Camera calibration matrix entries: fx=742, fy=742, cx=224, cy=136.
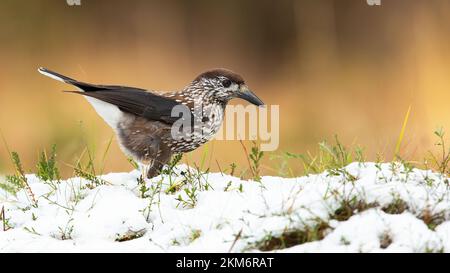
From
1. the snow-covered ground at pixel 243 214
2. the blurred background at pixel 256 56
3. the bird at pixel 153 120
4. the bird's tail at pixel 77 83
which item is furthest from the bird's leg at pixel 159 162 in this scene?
the blurred background at pixel 256 56

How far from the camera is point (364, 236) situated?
3705 mm

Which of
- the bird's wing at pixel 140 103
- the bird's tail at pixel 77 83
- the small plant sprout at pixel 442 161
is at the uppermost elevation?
the bird's tail at pixel 77 83

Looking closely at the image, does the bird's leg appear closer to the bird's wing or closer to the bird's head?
the bird's wing

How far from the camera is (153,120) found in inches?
242

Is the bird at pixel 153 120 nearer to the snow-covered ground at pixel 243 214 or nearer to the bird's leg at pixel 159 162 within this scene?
the bird's leg at pixel 159 162

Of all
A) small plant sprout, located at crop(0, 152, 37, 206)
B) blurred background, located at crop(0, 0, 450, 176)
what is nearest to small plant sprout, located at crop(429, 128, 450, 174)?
small plant sprout, located at crop(0, 152, 37, 206)

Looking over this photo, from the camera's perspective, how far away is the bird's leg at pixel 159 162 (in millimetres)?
5859

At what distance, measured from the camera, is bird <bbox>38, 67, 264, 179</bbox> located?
6074 mm

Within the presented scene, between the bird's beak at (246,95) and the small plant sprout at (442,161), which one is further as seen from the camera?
the bird's beak at (246,95)

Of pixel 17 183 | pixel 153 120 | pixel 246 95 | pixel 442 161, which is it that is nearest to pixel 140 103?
pixel 153 120

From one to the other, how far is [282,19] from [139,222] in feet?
20.7

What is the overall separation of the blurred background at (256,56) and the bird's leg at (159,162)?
205 centimetres

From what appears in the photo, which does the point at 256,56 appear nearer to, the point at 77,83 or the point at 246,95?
the point at 246,95

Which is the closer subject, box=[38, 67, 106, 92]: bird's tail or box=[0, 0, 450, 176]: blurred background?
box=[38, 67, 106, 92]: bird's tail
